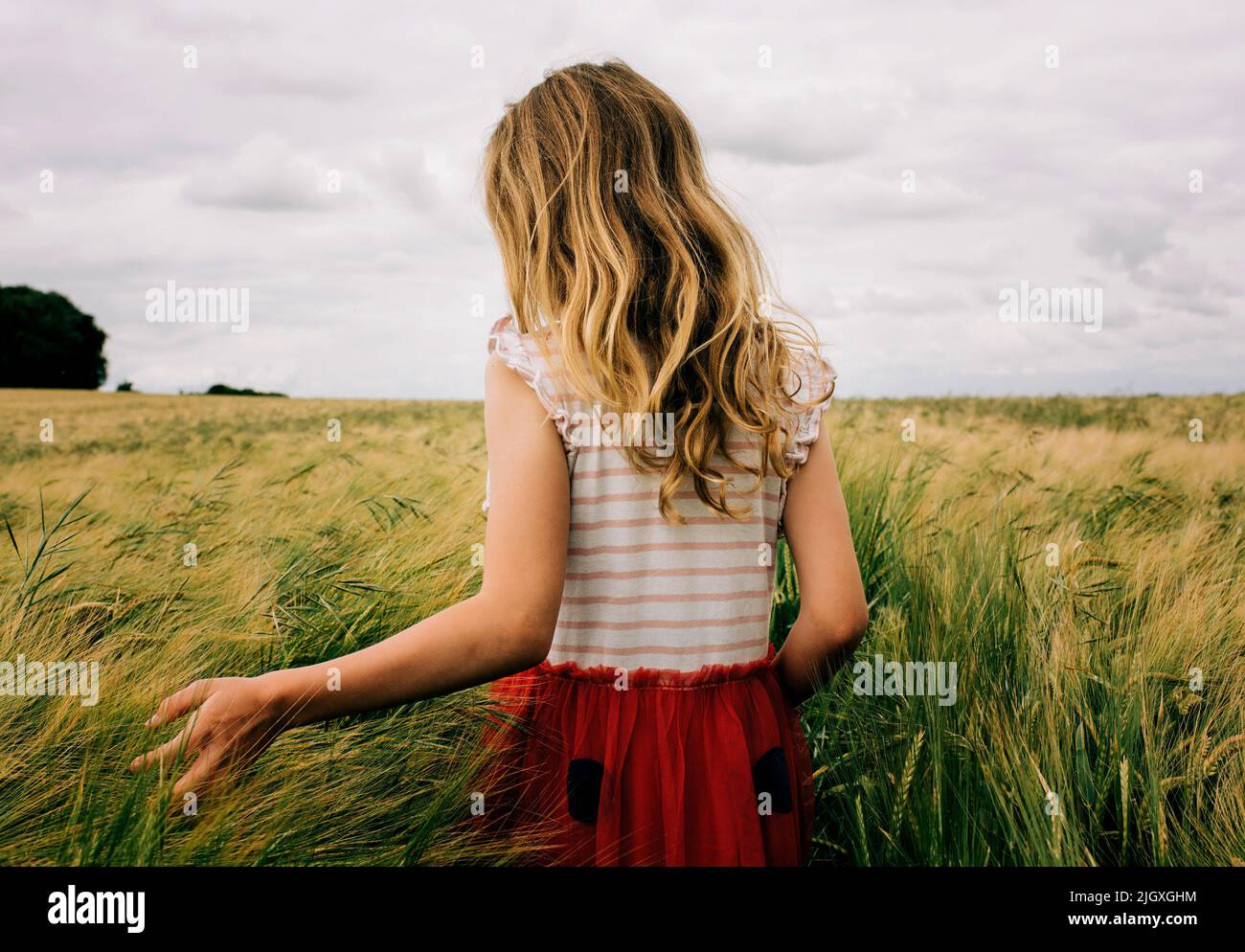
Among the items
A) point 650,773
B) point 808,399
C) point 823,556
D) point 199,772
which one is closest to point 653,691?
point 650,773

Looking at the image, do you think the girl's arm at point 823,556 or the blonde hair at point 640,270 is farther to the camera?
the girl's arm at point 823,556

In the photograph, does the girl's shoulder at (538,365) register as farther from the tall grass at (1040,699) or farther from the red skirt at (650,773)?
the tall grass at (1040,699)

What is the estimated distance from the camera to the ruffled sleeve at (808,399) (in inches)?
49.5

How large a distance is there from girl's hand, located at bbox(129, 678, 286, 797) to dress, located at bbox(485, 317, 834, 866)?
0.36 m

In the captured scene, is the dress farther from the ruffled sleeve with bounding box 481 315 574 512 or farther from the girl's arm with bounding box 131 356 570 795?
the girl's arm with bounding box 131 356 570 795

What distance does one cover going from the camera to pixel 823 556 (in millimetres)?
1298

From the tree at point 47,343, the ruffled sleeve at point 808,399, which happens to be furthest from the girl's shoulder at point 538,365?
Result: the tree at point 47,343

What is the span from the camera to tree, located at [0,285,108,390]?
1200 inches

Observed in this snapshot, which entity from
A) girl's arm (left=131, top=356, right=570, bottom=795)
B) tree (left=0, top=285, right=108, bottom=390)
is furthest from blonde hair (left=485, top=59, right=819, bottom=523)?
tree (left=0, top=285, right=108, bottom=390)

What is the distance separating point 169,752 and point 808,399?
3.17 feet

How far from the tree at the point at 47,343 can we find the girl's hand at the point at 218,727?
33256 mm

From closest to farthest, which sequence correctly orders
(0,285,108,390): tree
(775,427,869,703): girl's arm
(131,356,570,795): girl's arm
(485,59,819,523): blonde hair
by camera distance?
(131,356,570,795): girl's arm
(485,59,819,523): blonde hair
(775,427,869,703): girl's arm
(0,285,108,390): tree
